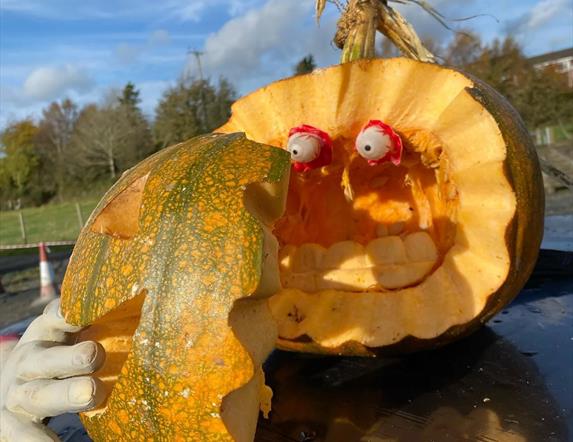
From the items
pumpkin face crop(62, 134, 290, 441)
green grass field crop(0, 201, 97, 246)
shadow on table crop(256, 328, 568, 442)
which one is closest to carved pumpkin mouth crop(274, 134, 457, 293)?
shadow on table crop(256, 328, 568, 442)

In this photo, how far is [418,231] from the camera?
231cm

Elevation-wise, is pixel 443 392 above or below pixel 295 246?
below

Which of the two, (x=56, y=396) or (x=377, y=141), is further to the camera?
(x=377, y=141)

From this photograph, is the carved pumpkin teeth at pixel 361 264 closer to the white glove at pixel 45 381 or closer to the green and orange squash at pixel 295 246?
the green and orange squash at pixel 295 246

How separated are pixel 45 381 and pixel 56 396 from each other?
0.09 meters

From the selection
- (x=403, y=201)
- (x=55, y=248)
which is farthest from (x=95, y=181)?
(x=403, y=201)

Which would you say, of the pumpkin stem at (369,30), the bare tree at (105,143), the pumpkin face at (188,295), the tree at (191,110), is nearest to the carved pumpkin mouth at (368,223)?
the pumpkin stem at (369,30)

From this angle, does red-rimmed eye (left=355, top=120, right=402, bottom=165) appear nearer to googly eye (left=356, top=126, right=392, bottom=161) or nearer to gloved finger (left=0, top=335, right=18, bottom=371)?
googly eye (left=356, top=126, right=392, bottom=161)

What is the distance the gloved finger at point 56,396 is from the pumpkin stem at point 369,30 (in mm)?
1630

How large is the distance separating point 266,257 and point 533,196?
1093 mm

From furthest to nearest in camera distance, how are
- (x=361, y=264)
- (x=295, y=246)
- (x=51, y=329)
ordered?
(x=295, y=246)
(x=361, y=264)
(x=51, y=329)

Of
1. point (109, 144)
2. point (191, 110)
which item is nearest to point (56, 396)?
point (191, 110)

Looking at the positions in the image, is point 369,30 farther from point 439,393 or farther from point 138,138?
point 138,138

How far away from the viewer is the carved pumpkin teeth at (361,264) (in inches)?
80.0
